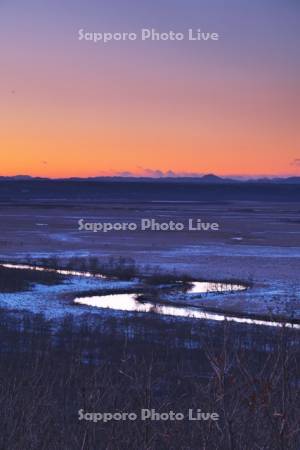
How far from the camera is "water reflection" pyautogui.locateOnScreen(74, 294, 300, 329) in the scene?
64.0 ft

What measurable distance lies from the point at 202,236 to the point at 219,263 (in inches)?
789

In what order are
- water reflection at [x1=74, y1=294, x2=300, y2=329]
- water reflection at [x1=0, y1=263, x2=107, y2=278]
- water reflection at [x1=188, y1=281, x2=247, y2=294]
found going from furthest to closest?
water reflection at [x1=0, y1=263, x2=107, y2=278]
water reflection at [x1=188, y1=281, x2=247, y2=294]
water reflection at [x1=74, y1=294, x2=300, y2=329]

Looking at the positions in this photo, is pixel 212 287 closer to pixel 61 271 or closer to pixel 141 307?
pixel 141 307

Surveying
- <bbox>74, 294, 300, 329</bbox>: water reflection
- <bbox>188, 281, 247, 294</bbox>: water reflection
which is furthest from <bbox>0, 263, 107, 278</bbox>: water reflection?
<bbox>74, 294, 300, 329</bbox>: water reflection

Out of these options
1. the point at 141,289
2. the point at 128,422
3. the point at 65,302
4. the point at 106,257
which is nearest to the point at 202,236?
the point at 106,257

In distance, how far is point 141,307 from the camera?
21.9 m

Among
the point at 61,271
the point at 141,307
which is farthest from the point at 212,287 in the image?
the point at 61,271

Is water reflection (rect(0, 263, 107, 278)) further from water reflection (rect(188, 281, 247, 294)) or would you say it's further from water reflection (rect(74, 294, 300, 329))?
water reflection (rect(74, 294, 300, 329))

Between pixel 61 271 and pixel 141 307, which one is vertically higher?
pixel 61 271

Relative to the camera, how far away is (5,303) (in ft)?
71.5

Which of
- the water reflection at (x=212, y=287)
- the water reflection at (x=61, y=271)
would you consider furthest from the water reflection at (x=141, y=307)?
the water reflection at (x=61, y=271)

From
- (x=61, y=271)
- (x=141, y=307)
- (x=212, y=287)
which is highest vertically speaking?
(x=61, y=271)

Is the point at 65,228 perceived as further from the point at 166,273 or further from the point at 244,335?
the point at 244,335

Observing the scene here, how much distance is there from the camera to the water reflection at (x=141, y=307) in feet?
64.0
